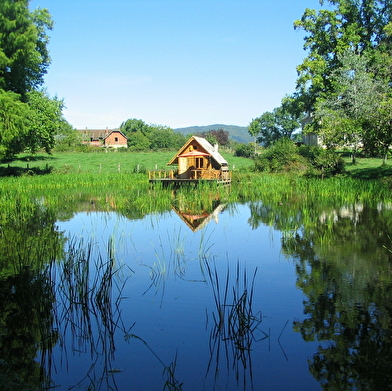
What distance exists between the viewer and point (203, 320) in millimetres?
6211

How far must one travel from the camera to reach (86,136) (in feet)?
343

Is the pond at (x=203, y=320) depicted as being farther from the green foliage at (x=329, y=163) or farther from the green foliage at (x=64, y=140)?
the green foliage at (x=64, y=140)

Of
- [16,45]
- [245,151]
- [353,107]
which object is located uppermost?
[16,45]

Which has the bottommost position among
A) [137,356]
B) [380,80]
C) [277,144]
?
[137,356]

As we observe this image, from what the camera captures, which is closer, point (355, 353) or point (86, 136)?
point (355, 353)

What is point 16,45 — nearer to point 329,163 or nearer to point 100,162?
point 329,163

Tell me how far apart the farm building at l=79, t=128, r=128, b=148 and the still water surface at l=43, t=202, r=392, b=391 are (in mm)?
86576

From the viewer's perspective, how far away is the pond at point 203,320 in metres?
4.72

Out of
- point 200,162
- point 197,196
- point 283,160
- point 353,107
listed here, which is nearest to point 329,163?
point 353,107

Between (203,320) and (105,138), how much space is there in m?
94.6

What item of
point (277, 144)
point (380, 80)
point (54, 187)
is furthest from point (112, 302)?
point (277, 144)

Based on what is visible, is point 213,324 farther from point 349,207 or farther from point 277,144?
point 277,144

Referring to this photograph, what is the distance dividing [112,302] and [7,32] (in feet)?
91.5

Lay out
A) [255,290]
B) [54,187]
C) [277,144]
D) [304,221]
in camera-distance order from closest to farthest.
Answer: [255,290], [304,221], [54,187], [277,144]
